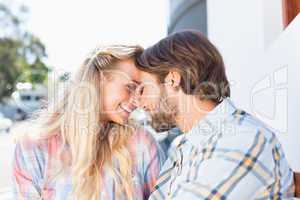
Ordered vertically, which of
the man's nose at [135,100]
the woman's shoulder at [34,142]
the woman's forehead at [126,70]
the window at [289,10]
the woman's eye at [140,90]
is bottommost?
the woman's shoulder at [34,142]

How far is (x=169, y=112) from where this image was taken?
1473mm

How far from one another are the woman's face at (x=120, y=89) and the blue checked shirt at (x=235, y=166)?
1.67ft

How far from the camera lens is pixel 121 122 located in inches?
61.7

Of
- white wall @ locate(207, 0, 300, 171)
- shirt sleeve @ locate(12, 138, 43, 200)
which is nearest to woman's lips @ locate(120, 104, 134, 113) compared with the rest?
shirt sleeve @ locate(12, 138, 43, 200)

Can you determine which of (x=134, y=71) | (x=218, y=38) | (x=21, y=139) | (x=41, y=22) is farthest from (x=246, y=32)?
(x=41, y=22)

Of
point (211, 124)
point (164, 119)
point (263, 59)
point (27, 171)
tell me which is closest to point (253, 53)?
point (263, 59)

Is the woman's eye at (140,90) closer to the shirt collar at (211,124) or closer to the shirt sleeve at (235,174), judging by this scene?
the shirt collar at (211,124)

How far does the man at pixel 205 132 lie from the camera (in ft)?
3.19

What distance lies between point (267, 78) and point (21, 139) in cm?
130

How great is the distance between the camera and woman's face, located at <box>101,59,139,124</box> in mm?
1549

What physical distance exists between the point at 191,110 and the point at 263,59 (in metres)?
1.05

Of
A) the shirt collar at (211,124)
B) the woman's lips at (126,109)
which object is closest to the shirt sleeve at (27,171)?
the woman's lips at (126,109)

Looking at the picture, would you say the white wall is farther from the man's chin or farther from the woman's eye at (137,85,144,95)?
the woman's eye at (137,85,144,95)

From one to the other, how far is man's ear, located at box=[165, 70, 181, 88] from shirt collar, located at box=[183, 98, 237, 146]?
159 millimetres
